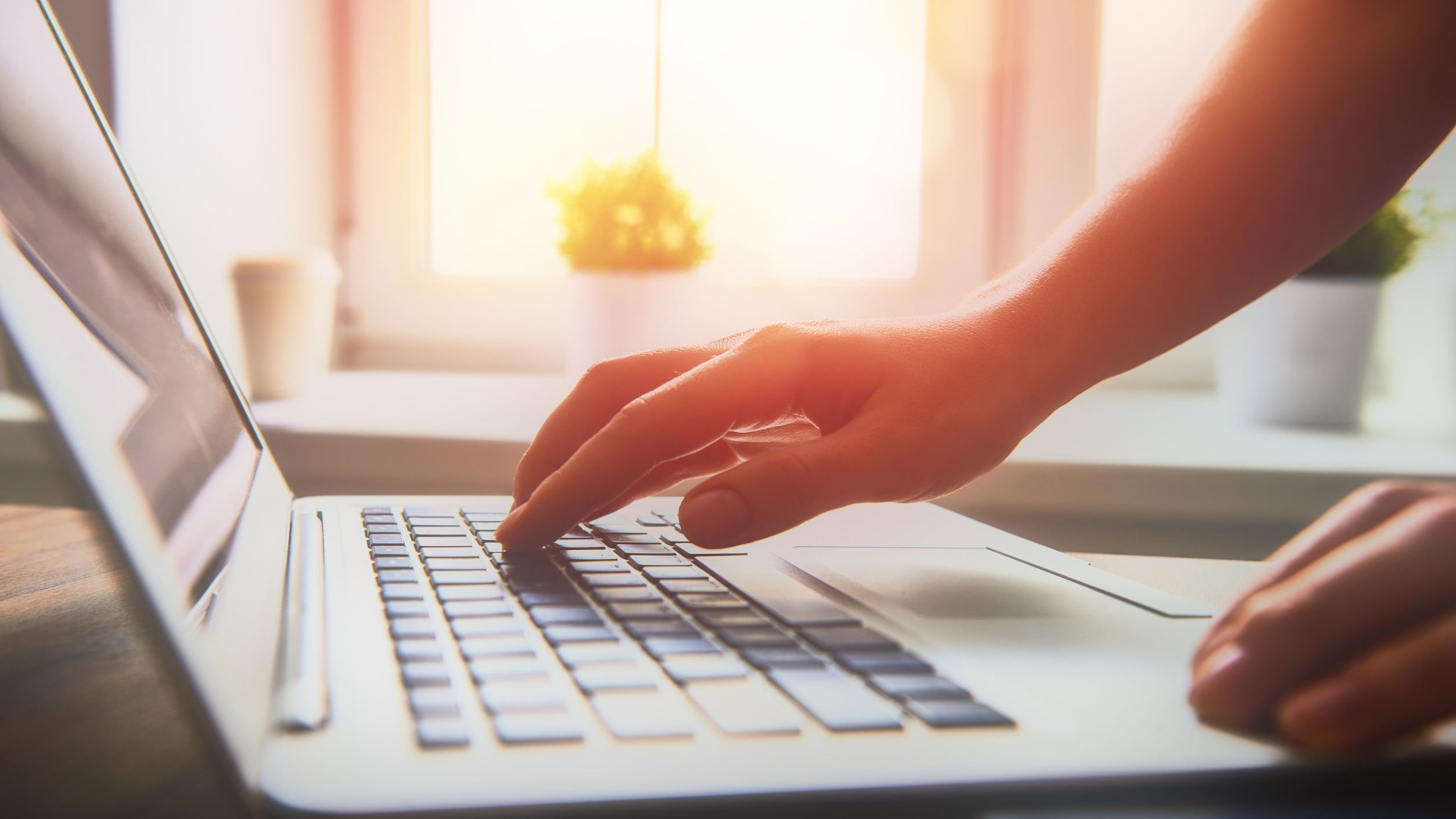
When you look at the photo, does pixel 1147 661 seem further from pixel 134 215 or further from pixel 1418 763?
pixel 134 215

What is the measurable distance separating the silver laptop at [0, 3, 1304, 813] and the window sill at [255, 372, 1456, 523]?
0.25 metres

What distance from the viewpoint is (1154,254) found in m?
0.56

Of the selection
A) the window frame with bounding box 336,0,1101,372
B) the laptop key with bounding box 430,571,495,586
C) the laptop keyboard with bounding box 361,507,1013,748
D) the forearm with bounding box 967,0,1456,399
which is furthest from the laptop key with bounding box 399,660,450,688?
the window frame with bounding box 336,0,1101,372

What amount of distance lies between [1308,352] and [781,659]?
0.91m

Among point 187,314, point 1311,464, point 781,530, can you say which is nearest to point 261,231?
point 187,314

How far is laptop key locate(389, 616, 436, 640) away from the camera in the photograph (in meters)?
0.32

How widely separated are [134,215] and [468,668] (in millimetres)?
384

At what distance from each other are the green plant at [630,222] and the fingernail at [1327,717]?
2.98ft

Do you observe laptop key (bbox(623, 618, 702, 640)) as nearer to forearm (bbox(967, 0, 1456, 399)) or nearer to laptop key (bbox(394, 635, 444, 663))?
laptop key (bbox(394, 635, 444, 663))

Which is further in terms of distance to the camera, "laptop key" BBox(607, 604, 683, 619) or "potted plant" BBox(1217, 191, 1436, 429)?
"potted plant" BBox(1217, 191, 1436, 429)

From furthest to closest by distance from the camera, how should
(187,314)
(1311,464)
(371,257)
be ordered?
(371,257) → (1311,464) → (187,314)

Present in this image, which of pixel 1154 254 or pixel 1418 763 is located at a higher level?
pixel 1154 254

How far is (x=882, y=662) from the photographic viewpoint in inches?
11.9

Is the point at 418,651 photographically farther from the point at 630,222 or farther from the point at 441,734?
the point at 630,222
